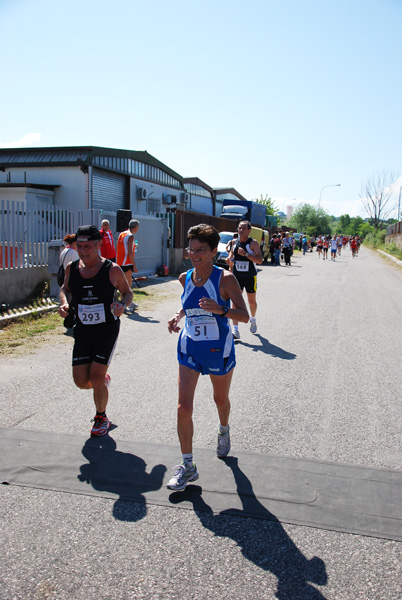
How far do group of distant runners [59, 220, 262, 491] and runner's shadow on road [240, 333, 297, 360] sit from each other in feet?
11.5

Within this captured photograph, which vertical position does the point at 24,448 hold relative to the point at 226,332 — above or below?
below

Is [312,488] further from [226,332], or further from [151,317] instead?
[151,317]

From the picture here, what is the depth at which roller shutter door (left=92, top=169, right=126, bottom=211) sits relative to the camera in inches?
1065

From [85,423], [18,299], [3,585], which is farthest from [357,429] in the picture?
[18,299]

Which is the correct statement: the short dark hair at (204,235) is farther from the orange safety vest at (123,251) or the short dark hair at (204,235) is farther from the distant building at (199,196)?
the distant building at (199,196)

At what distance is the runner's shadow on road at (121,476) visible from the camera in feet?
11.0

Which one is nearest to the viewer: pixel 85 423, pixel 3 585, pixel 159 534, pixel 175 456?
pixel 3 585

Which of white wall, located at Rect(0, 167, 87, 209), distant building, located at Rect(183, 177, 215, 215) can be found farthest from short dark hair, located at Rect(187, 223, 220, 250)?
distant building, located at Rect(183, 177, 215, 215)

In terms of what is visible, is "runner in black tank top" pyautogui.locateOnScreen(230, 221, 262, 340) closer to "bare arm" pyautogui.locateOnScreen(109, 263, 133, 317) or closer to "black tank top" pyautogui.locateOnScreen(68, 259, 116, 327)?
"bare arm" pyautogui.locateOnScreen(109, 263, 133, 317)

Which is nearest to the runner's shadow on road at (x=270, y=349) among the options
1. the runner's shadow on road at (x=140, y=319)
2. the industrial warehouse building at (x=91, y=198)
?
the runner's shadow on road at (x=140, y=319)

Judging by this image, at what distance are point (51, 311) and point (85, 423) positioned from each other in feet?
21.2

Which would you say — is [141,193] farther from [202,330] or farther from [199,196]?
[202,330]

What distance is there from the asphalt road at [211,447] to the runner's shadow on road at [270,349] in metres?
0.03

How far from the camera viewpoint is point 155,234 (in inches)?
797
